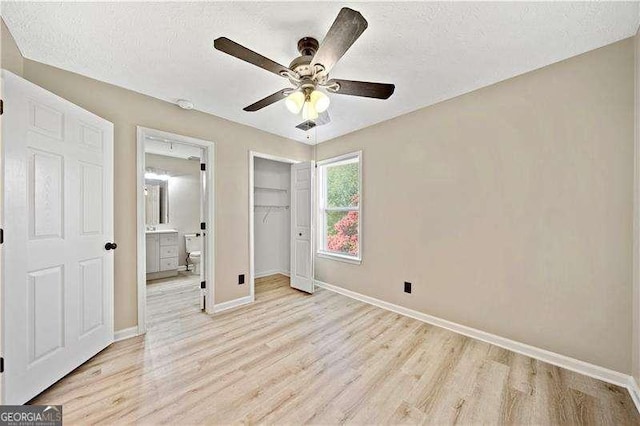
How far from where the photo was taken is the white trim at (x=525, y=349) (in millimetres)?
1781

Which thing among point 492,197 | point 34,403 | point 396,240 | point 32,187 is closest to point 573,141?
point 492,197

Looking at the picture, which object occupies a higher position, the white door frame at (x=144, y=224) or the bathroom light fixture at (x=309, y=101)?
the bathroom light fixture at (x=309, y=101)

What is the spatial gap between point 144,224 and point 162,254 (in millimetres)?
2419

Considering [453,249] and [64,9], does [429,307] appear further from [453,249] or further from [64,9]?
[64,9]

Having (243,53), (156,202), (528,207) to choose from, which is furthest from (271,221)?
(528,207)

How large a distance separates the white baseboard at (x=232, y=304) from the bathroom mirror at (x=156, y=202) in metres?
3.06

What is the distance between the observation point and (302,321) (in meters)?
2.77

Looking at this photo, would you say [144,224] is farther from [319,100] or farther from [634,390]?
[634,390]

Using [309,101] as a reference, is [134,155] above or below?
below

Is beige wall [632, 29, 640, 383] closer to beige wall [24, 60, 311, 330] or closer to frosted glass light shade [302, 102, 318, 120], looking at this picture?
frosted glass light shade [302, 102, 318, 120]

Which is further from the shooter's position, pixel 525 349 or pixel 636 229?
pixel 525 349

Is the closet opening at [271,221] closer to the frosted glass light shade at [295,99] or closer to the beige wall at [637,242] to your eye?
the frosted glass light shade at [295,99]

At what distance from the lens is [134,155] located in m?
2.46

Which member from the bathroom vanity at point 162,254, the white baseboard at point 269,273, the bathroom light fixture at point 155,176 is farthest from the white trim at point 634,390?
the bathroom light fixture at point 155,176
